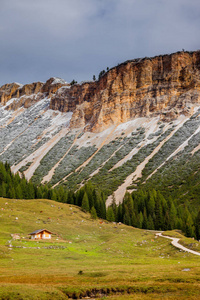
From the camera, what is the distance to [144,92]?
157 metres

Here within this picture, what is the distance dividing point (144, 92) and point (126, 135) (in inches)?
1073

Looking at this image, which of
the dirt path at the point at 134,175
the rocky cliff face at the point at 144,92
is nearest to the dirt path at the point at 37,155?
the rocky cliff face at the point at 144,92

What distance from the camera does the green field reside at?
20109mm

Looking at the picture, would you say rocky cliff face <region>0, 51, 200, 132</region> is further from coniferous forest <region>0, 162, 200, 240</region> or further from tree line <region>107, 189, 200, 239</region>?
tree line <region>107, 189, 200, 239</region>

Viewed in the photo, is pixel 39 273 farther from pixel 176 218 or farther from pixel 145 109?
pixel 145 109

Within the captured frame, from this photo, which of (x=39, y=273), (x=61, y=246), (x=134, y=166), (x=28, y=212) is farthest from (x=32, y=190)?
(x=39, y=273)

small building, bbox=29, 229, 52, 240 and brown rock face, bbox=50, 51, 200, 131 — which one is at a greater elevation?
brown rock face, bbox=50, 51, 200, 131

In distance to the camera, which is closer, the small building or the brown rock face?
the small building

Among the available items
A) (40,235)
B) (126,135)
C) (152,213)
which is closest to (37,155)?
(126,135)

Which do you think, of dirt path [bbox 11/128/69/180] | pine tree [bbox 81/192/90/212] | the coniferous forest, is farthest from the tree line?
dirt path [bbox 11/128/69/180]

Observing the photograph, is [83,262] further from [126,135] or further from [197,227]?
[126,135]

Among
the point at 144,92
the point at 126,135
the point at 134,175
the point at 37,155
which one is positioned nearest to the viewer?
the point at 134,175

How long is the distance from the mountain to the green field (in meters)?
44.1

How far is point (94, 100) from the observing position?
178m
